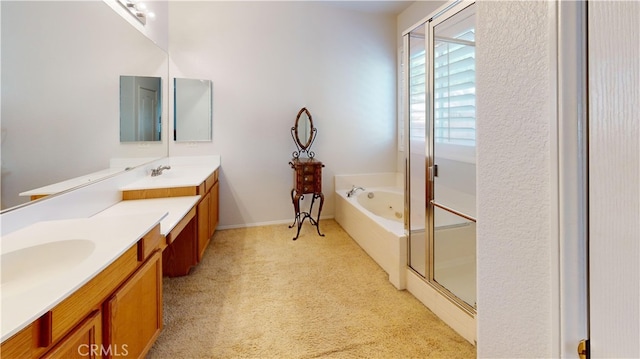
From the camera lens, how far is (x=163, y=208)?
196 centimetres

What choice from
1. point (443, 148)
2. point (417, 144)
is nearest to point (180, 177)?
point (417, 144)

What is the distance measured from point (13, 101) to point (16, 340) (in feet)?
3.65

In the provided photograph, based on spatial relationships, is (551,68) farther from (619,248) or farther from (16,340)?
(16,340)

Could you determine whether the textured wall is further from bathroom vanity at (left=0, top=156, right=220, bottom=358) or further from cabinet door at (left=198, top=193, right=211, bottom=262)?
cabinet door at (left=198, top=193, right=211, bottom=262)

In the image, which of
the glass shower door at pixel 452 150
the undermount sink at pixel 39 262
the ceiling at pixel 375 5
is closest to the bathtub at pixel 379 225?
the glass shower door at pixel 452 150

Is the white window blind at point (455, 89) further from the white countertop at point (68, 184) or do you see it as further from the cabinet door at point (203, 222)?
the white countertop at point (68, 184)

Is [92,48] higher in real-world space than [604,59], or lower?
higher

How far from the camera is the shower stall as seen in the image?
6.10 feet

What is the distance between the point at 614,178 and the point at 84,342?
141 cm

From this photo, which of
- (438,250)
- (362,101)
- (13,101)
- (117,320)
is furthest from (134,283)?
(362,101)

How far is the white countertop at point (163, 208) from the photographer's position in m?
1.71

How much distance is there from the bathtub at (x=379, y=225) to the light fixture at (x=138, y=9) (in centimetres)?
265

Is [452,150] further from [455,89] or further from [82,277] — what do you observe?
[82,277]

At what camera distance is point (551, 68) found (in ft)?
1.59
